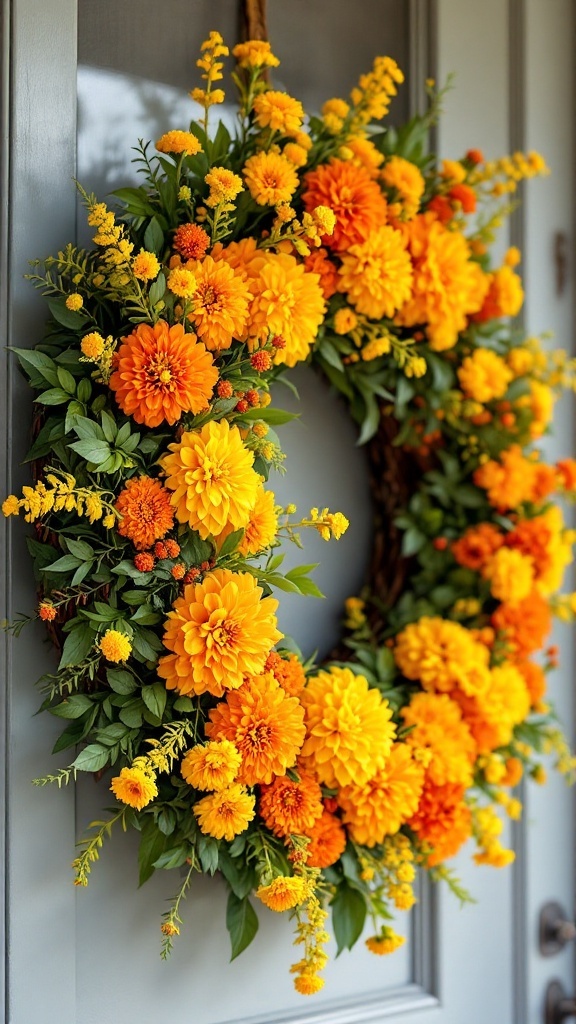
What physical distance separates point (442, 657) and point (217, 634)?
1.31ft

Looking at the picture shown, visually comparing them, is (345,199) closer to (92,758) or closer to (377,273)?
(377,273)

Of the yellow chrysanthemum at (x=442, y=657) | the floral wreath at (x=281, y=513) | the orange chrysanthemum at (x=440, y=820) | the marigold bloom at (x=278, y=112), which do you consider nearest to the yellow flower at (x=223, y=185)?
the floral wreath at (x=281, y=513)

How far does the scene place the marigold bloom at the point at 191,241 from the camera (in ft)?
3.09

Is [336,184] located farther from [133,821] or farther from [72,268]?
[133,821]

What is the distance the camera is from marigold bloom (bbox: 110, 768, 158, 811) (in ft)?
2.82

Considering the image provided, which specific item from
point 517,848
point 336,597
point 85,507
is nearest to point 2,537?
point 85,507

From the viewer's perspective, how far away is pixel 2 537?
998 mm

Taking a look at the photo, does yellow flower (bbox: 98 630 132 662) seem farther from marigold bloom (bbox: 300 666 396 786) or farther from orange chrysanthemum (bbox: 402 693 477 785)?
orange chrysanthemum (bbox: 402 693 477 785)

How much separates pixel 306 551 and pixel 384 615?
147 millimetres

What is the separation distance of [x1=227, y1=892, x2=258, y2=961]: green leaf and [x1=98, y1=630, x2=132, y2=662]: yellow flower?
13.8 inches

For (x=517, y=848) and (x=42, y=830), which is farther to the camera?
(x=517, y=848)

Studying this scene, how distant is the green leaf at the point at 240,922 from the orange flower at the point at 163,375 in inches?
21.7

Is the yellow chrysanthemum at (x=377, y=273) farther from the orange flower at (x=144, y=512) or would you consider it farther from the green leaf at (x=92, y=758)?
the green leaf at (x=92, y=758)

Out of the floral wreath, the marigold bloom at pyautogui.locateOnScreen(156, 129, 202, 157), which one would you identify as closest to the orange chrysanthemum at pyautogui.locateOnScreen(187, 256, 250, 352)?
the floral wreath
